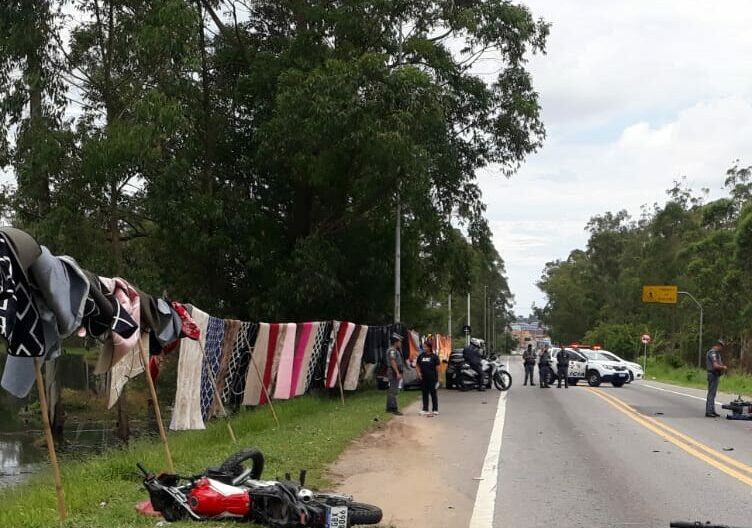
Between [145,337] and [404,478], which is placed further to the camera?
[404,478]

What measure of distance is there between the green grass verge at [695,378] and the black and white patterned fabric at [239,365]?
2088 centimetres

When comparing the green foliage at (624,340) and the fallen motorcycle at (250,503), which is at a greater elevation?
the green foliage at (624,340)

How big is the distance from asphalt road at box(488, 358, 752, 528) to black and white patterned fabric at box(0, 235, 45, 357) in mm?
3926

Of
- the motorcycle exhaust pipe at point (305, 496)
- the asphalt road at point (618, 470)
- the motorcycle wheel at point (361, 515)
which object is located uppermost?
the motorcycle exhaust pipe at point (305, 496)

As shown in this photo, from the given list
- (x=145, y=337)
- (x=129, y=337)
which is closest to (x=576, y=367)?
(x=145, y=337)

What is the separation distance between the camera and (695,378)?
1670 inches

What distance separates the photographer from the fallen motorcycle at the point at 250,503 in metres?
5.70

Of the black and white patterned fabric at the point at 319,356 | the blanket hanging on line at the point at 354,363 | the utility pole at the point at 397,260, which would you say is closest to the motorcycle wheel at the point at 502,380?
the utility pole at the point at 397,260

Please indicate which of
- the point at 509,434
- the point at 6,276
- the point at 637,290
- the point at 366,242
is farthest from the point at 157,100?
the point at 637,290

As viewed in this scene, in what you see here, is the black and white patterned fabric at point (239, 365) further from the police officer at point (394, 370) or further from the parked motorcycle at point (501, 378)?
the parked motorcycle at point (501, 378)

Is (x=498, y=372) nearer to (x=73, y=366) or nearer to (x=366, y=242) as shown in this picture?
(x=366, y=242)

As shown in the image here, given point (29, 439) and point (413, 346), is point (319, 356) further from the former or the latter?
point (29, 439)

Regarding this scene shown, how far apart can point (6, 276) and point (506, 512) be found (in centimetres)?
479

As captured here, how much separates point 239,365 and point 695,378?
113ft
